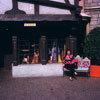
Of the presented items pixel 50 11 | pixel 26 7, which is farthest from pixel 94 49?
pixel 26 7

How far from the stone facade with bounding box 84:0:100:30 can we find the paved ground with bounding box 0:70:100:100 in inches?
170

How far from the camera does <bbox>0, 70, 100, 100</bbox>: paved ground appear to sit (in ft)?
20.2

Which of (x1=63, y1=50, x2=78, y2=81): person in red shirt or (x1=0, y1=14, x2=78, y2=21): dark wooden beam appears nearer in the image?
(x1=0, y1=14, x2=78, y2=21): dark wooden beam

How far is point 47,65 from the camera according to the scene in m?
9.08

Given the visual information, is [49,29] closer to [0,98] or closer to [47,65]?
[47,65]

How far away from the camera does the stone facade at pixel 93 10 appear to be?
35.5 ft

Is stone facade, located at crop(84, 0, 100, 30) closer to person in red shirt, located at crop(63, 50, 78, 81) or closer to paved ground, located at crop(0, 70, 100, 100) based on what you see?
person in red shirt, located at crop(63, 50, 78, 81)

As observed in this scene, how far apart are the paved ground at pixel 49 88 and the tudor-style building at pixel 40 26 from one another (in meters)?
1.36

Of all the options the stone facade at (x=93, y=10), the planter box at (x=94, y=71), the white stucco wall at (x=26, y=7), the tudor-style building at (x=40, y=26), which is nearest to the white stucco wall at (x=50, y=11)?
the tudor-style building at (x=40, y=26)

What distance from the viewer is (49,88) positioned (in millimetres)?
7074

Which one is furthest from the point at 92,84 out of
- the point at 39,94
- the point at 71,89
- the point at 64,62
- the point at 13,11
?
the point at 13,11

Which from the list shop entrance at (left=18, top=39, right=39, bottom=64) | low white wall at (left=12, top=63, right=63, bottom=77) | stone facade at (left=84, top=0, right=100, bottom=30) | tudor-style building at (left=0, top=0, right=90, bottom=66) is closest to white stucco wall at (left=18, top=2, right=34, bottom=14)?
tudor-style building at (left=0, top=0, right=90, bottom=66)

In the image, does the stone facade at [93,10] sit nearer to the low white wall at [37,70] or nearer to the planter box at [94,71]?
the planter box at [94,71]

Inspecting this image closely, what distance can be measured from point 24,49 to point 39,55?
934 millimetres
